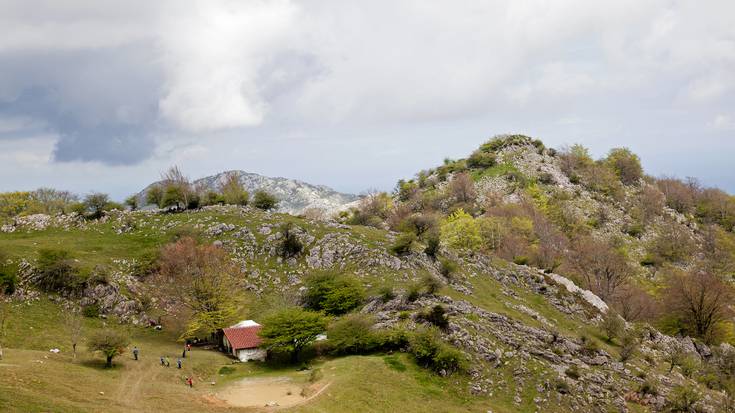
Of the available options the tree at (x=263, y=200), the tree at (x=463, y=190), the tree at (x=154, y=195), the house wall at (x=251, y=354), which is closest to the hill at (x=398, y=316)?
the house wall at (x=251, y=354)

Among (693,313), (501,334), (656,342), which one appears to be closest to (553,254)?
(693,313)

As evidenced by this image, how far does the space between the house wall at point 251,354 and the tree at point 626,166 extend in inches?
5719

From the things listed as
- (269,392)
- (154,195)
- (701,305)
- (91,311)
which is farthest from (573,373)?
(154,195)

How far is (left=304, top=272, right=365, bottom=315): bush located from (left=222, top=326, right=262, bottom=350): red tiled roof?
7.94m

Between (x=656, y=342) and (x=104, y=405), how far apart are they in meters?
62.4

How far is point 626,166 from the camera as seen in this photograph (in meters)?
165

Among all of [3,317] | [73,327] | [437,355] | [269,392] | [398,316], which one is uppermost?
[3,317]

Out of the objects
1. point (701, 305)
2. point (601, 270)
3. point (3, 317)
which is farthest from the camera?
point (601, 270)

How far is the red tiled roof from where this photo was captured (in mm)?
54688

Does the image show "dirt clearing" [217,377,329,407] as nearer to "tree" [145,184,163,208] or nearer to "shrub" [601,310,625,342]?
"shrub" [601,310,625,342]

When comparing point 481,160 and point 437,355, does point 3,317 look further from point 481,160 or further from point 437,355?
point 481,160

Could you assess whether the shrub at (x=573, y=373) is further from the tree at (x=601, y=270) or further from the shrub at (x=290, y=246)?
the shrub at (x=290, y=246)

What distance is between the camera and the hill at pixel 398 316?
44.6m

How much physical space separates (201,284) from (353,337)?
20.8 meters
